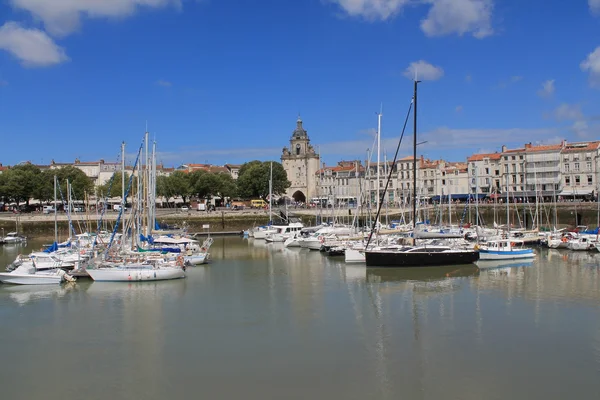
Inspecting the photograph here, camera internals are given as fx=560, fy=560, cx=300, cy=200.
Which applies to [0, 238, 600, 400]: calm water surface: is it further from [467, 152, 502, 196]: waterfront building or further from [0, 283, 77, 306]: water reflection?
[467, 152, 502, 196]: waterfront building

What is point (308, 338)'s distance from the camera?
17.2 meters

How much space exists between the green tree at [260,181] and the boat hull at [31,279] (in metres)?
62.9

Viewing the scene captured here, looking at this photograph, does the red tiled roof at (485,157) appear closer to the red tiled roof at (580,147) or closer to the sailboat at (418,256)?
the red tiled roof at (580,147)

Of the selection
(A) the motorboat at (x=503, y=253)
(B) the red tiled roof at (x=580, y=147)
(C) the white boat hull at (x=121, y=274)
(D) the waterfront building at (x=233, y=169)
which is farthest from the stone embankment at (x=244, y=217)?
(D) the waterfront building at (x=233, y=169)

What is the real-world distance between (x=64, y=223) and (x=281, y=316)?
4620 centimetres

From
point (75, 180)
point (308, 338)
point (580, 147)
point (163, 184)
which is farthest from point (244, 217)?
point (308, 338)

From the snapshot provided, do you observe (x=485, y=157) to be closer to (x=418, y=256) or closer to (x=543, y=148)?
(x=543, y=148)

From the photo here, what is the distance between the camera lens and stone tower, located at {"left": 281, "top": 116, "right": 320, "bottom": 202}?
95.8m

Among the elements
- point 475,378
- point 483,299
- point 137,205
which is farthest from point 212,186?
point 475,378

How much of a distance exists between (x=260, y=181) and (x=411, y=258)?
60717 millimetres

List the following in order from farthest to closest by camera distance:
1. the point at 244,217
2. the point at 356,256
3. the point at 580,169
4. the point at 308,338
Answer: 1. the point at 580,169
2. the point at 244,217
3. the point at 356,256
4. the point at 308,338

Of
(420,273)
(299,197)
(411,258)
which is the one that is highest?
(299,197)

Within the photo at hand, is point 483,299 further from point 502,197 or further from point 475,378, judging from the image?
point 502,197

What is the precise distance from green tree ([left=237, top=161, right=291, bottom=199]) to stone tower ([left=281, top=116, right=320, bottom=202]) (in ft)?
12.1
